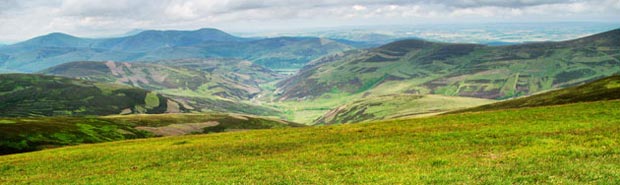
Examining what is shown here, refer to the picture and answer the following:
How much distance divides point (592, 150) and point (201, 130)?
17858cm

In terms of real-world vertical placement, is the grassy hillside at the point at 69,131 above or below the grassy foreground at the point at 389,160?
below

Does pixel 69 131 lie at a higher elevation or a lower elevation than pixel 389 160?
lower

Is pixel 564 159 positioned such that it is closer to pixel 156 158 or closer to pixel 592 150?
pixel 592 150

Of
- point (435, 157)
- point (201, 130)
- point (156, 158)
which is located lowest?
point (201, 130)

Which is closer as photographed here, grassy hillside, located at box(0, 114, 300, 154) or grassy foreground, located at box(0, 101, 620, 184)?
grassy foreground, located at box(0, 101, 620, 184)

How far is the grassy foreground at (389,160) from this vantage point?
73.0ft

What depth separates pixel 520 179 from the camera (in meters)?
20.2

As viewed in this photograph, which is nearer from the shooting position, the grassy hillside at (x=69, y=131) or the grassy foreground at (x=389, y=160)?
the grassy foreground at (x=389, y=160)

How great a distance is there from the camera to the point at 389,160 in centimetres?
2988

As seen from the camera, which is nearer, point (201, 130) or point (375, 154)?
point (375, 154)

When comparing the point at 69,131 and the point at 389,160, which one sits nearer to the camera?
the point at 389,160

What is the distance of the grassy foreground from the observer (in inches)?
877

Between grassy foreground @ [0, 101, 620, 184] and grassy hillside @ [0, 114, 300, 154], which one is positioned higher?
grassy foreground @ [0, 101, 620, 184]

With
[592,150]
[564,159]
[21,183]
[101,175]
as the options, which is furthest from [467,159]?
[21,183]
